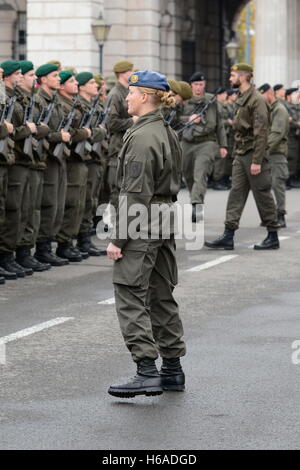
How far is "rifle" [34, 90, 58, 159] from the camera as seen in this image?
1280cm

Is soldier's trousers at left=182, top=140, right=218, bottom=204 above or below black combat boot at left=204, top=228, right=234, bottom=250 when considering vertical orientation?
above

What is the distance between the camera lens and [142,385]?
752 centimetres

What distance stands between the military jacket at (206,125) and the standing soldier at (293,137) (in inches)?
352

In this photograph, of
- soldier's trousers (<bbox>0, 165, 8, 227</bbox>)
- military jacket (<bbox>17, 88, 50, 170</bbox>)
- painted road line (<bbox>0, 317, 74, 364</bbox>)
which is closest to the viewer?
painted road line (<bbox>0, 317, 74, 364</bbox>)

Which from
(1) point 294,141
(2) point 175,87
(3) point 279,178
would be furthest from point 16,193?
(1) point 294,141

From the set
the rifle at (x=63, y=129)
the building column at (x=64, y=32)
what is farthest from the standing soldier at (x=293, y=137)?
the rifle at (x=63, y=129)

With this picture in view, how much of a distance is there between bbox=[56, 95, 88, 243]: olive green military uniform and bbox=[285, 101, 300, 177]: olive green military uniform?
13616 millimetres

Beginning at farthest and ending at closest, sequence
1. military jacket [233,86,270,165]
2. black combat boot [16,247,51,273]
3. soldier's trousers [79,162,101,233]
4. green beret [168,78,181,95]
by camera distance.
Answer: green beret [168,78,181,95] → military jacket [233,86,270,165] → soldier's trousers [79,162,101,233] → black combat boot [16,247,51,273]

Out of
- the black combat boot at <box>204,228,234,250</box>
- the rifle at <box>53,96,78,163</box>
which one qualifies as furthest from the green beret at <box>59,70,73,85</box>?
the black combat boot at <box>204,228,234,250</box>

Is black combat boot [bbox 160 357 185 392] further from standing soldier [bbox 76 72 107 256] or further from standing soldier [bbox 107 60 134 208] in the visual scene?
standing soldier [bbox 107 60 134 208]

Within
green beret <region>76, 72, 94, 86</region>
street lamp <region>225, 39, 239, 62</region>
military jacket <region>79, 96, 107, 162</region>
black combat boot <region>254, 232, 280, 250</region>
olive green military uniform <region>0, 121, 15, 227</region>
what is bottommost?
black combat boot <region>254, 232, 280, 250</region>

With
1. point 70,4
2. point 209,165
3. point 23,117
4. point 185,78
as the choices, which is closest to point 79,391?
point 23,117

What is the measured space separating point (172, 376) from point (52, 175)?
19.3 feet
